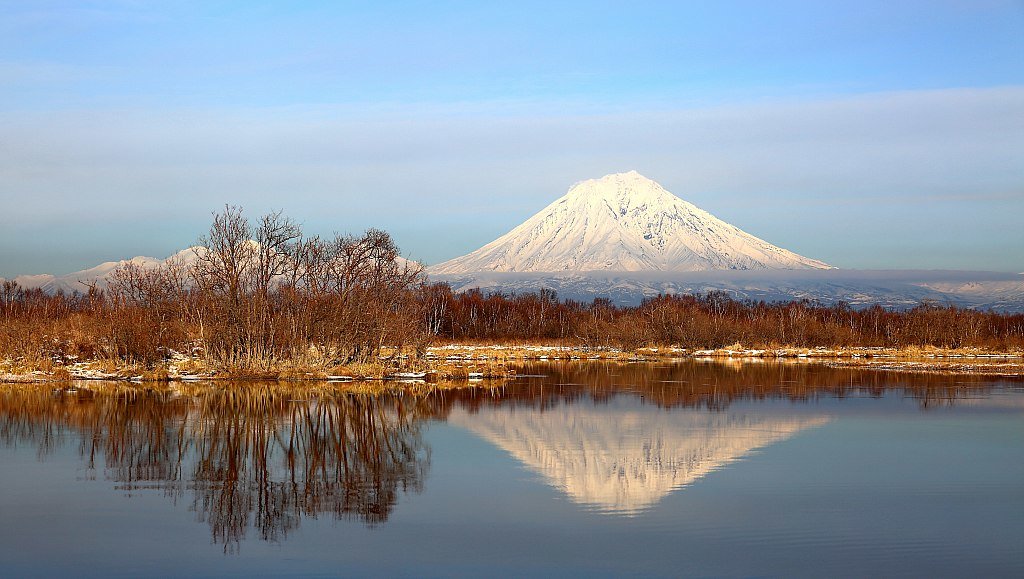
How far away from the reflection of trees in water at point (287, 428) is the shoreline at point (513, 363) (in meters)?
2.71

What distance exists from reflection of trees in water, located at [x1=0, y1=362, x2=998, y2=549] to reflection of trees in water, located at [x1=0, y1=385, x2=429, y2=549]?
0.03 m

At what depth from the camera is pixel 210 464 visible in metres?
16.1

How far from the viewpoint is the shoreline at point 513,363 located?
110ft

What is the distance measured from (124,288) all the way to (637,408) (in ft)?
76.1

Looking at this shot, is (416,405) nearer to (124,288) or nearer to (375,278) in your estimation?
(375,278)

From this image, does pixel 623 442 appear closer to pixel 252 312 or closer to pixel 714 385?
pixel 714 385

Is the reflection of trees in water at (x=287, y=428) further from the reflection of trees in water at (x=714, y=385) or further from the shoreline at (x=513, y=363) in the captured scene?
the shoreline at (x=513, y=363)

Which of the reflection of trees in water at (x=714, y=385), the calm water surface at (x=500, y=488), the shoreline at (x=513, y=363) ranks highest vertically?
the shoreline at (x=513, y=363)

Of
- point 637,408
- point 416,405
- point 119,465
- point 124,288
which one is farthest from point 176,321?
point 119,465

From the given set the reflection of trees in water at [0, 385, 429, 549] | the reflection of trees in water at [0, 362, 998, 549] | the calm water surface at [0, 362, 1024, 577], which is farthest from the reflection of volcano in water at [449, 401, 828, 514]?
the reflection of trees in water at [0, 385, 429, 549]

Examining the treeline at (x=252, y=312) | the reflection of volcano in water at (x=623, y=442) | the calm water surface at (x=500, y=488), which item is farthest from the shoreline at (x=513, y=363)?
the reflection of volcano in water at (x=623, y=442)

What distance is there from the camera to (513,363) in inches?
1975

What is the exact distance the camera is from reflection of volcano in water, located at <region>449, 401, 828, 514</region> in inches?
587

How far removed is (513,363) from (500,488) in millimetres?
35463
